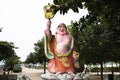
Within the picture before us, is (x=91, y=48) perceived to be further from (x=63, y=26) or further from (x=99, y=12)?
(x=99, y=12)

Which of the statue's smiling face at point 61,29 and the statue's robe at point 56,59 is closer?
the statue's robe at point 56,59

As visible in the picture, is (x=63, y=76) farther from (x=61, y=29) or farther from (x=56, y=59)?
(x=61, y=29)

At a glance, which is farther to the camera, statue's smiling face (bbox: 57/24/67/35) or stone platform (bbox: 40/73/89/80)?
statue's smiling face (bbox: 57/24/67/35)

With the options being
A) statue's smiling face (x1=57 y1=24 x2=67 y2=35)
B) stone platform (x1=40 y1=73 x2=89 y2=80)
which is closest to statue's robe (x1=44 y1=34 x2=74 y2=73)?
statue's smiling face (x1=57 y1=24 x2=67 y2=35)

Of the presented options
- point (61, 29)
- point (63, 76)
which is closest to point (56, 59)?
point (63, 76)

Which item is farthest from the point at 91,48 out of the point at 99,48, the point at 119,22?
the point at 119,22

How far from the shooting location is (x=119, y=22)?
5316mm

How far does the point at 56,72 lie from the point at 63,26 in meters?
2.46

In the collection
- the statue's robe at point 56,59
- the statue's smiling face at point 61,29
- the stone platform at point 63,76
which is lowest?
the stone platform at point 63,76

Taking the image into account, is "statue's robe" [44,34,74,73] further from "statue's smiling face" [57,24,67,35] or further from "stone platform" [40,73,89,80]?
"stone platform" [40,73,89,80]

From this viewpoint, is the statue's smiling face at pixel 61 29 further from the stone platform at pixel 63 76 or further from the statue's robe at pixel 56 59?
the stone platform at pixel 63 76

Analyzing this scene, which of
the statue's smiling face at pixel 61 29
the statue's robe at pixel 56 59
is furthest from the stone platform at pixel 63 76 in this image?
the statue's smiling face at pixel 61 29

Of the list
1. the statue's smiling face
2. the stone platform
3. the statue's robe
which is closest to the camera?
the stone platform

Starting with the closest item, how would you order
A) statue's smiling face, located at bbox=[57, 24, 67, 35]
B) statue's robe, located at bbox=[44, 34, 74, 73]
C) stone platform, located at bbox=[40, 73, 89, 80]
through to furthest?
stone platform, located at bbox=[40, 73, 89, 80]
statue's robe, located at bbox=[44, 34, 74, 73]
statue's smiling face, located at bbox=[57, 24, 67, 35]
